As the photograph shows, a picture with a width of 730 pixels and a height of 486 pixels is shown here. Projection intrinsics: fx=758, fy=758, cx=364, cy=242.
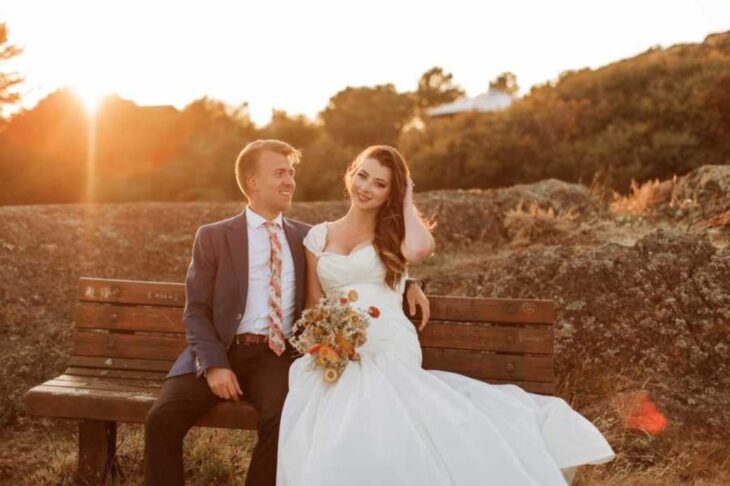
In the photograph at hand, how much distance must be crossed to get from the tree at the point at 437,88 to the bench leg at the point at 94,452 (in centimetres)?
4973

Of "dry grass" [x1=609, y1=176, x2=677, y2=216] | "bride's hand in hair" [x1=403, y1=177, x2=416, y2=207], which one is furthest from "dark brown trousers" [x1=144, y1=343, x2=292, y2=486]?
"dry grass" [x1=609, y1=176, x2=677, y2=216]

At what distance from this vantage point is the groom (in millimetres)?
3546

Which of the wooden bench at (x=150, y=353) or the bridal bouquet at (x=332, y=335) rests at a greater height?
the bridal bouquet at (x=332, y=335)

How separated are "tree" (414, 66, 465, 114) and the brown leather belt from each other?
1955 inches

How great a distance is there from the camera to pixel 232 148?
23969mm

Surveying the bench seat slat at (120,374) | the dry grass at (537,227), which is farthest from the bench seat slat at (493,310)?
the dry grass at (537,227)

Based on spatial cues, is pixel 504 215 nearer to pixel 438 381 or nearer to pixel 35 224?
pixel 35 224

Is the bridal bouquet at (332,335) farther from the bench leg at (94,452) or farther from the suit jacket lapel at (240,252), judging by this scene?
the bench leg at (94,452)

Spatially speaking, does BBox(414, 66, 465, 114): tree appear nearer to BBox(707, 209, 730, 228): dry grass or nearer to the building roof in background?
the building roof in background

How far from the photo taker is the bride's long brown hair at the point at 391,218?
4043 millimetres

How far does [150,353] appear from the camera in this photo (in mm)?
4352

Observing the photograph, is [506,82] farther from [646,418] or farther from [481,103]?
[646,418]

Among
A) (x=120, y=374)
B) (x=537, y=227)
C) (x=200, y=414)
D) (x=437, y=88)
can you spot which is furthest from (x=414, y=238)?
(x=437, y=88)

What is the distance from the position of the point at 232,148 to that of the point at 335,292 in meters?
20.6
